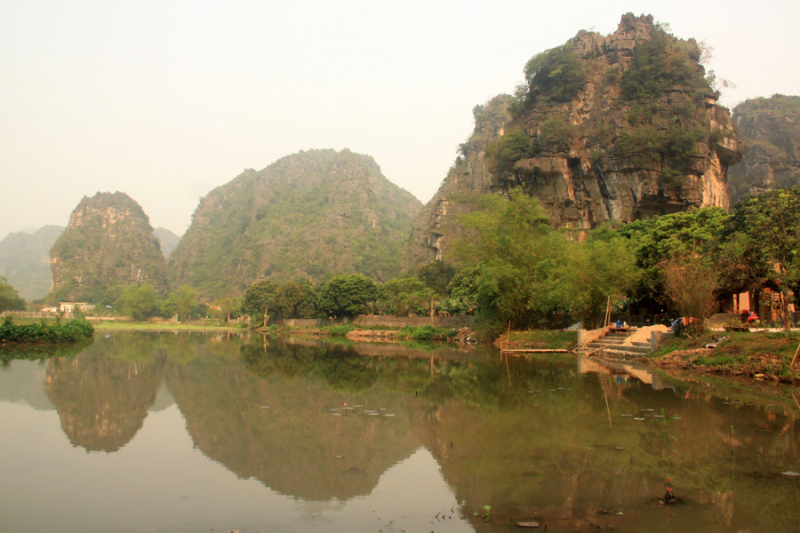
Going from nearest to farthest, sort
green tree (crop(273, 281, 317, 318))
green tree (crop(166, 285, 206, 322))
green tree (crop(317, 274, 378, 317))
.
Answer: green tree (crop(317, 274, 378, 317))
green tree (crop(273, 281, 317, 318))
green tree (crop(166, 285, 206, 322))

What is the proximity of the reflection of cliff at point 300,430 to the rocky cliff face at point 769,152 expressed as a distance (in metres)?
60.0

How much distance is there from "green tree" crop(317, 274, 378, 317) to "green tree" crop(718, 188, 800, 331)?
34.9 m

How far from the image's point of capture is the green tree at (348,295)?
163 ft

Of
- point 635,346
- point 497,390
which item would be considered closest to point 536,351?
point 635,346

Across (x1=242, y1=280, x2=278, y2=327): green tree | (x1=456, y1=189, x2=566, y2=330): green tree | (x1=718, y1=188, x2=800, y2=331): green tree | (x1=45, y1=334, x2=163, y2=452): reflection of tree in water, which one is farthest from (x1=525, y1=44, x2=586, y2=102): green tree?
(x1=45, y1=334, x2=163, y2=452): reflection of tree in water

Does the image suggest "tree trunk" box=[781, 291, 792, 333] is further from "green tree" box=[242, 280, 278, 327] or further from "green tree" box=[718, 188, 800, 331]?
"green tree" box=[242, 280, 278, 327]

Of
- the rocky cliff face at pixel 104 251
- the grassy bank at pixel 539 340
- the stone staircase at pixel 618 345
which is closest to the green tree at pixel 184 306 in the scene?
the rocky cliff face at pixel 104 251

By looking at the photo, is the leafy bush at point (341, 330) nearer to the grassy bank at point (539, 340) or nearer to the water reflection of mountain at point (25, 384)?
the grassy bank at point (539, 340)

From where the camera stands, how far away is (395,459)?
17.7ft

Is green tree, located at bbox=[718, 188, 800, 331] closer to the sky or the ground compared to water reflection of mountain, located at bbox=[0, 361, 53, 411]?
closer to the sky

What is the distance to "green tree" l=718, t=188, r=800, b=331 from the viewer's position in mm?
14797

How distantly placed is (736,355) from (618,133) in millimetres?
32503

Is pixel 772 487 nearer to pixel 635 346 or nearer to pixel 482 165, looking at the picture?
pixel 635 346

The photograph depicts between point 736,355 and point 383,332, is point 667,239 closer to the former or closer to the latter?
point 736,355
